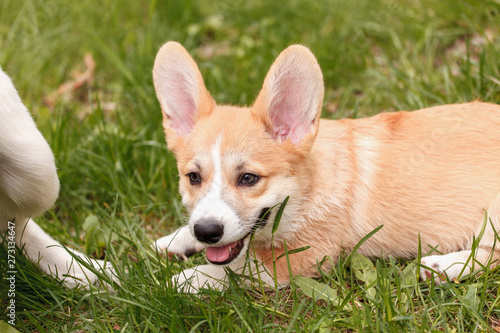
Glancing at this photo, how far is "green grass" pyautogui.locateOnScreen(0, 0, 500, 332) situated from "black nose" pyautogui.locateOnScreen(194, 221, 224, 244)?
34 centimetres

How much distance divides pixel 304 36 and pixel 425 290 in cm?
361

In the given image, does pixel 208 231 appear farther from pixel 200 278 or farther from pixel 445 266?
pixel 445 266

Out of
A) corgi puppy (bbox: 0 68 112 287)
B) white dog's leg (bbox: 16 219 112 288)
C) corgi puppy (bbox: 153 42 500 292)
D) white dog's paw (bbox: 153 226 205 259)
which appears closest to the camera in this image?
corgi puppy (bbox: 0 68 112 287)

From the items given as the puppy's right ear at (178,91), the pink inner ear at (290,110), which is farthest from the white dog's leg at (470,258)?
the puppy's right ear at (178,91)

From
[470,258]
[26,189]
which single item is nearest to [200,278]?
[26,189]

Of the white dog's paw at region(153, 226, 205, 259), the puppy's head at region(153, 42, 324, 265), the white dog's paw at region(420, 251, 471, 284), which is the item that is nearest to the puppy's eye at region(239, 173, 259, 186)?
the puppy's head at region(153, 42, 324, 265)

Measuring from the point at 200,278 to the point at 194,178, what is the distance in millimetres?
601

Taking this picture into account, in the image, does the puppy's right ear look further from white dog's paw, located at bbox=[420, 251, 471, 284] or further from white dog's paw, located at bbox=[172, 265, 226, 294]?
white dog's paw, located at bbox=[420, 251, 471, 284]

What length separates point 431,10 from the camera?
5.54 m

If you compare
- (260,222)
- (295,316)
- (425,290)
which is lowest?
(425,290)

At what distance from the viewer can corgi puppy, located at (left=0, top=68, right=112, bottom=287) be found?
2559 millimetres

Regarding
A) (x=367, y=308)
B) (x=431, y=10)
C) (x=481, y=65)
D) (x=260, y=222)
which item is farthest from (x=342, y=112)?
(x=367, y=308)

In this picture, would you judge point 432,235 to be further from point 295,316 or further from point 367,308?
point 295,316

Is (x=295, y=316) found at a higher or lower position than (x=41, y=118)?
lower
